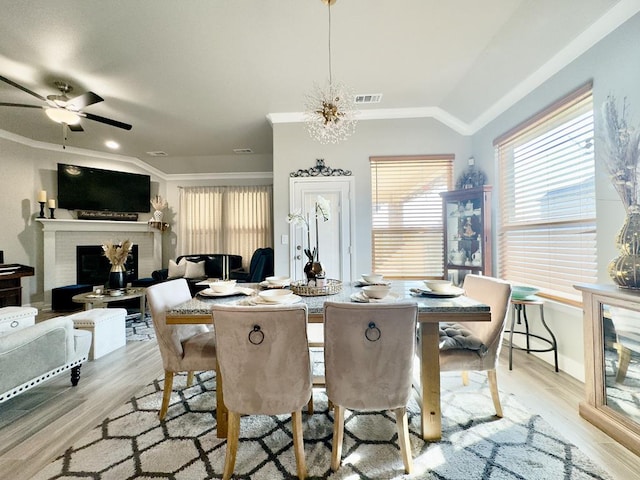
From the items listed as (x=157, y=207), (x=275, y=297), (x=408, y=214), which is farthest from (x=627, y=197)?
(x=157, y=207)

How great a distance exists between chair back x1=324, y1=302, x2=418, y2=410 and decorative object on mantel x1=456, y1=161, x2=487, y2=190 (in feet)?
9.17

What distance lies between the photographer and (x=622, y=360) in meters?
1.57

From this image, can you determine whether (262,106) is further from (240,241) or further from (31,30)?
(240,241)

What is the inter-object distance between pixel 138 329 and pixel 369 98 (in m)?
4.16

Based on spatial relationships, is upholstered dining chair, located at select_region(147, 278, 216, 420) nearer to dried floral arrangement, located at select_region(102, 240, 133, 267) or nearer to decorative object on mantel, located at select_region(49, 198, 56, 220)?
dried floral arrangement, located at select_region(102, 240, 133, 267)

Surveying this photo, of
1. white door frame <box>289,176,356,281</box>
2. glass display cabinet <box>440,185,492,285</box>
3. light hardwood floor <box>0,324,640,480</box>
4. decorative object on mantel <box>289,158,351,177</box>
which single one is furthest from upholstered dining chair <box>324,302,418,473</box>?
decorative object on mantel <box>289,158,351,177</box>

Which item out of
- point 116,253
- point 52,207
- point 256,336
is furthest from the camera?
point 52,207

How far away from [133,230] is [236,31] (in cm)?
476

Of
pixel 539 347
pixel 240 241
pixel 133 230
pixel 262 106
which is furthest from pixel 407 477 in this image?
pixel 133 230

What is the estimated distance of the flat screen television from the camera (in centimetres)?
497

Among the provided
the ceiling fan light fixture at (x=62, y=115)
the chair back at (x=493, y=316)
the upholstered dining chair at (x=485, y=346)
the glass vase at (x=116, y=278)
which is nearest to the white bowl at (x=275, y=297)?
the upholstered dining chair at (x=485, y=346)

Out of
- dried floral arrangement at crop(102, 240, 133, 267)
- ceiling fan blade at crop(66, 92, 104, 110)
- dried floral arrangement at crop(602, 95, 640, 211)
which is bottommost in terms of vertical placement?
dried floral arrangement at crop(102, 240, 133, 267)

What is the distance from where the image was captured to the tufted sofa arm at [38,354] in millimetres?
1714

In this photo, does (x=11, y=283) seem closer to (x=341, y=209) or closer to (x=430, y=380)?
(x=341, y=209)
